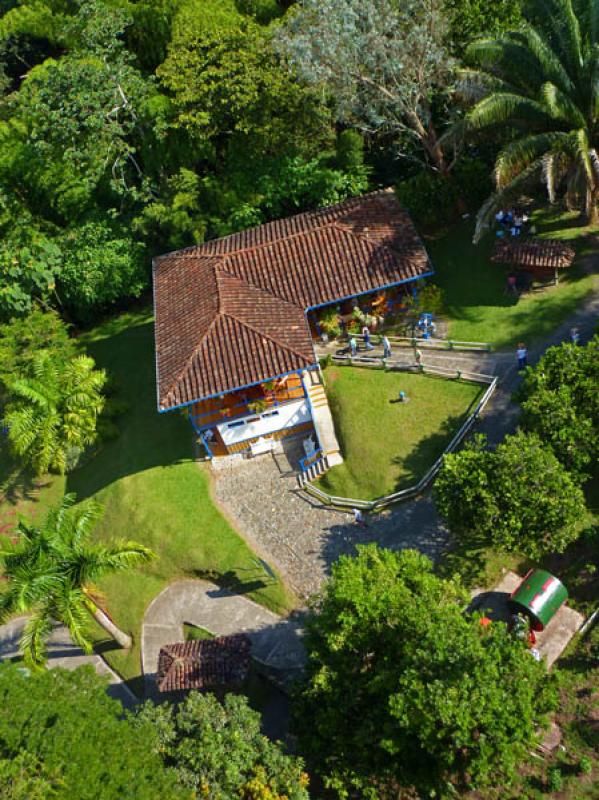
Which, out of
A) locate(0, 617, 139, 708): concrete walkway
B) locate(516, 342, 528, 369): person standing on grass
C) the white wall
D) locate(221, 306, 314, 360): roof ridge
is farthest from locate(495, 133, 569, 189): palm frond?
locate(0, 617, 139, 708): concrete walkway

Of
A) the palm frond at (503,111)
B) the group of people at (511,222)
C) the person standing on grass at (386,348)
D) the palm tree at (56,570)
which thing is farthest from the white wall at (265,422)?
the palm frond at (503,111)

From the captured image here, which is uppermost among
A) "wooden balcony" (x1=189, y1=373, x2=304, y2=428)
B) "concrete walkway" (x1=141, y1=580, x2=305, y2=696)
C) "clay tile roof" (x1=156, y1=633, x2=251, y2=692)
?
"wooden balcony" (x1=189, y1=373, x2=304, y2=428)

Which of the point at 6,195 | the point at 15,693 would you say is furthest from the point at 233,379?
the point at 6,195

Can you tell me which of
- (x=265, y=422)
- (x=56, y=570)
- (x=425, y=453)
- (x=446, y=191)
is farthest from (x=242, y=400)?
(x=446, y=191)

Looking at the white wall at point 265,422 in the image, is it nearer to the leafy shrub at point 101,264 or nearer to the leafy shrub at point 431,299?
the leafy shrub at point 431,299

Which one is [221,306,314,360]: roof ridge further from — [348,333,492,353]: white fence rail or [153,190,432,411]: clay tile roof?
[348,333,492,353]: white fence rail

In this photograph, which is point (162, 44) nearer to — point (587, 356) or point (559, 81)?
point (559, 81)

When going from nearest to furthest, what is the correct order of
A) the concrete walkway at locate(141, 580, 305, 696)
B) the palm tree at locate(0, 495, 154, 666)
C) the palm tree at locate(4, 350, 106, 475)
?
the palm tree at locate(0, 495, 154, 666), the concrete walkway at locate(141, 580, 305, 696), the palm tree at locate(4, 350, 106, 475)
